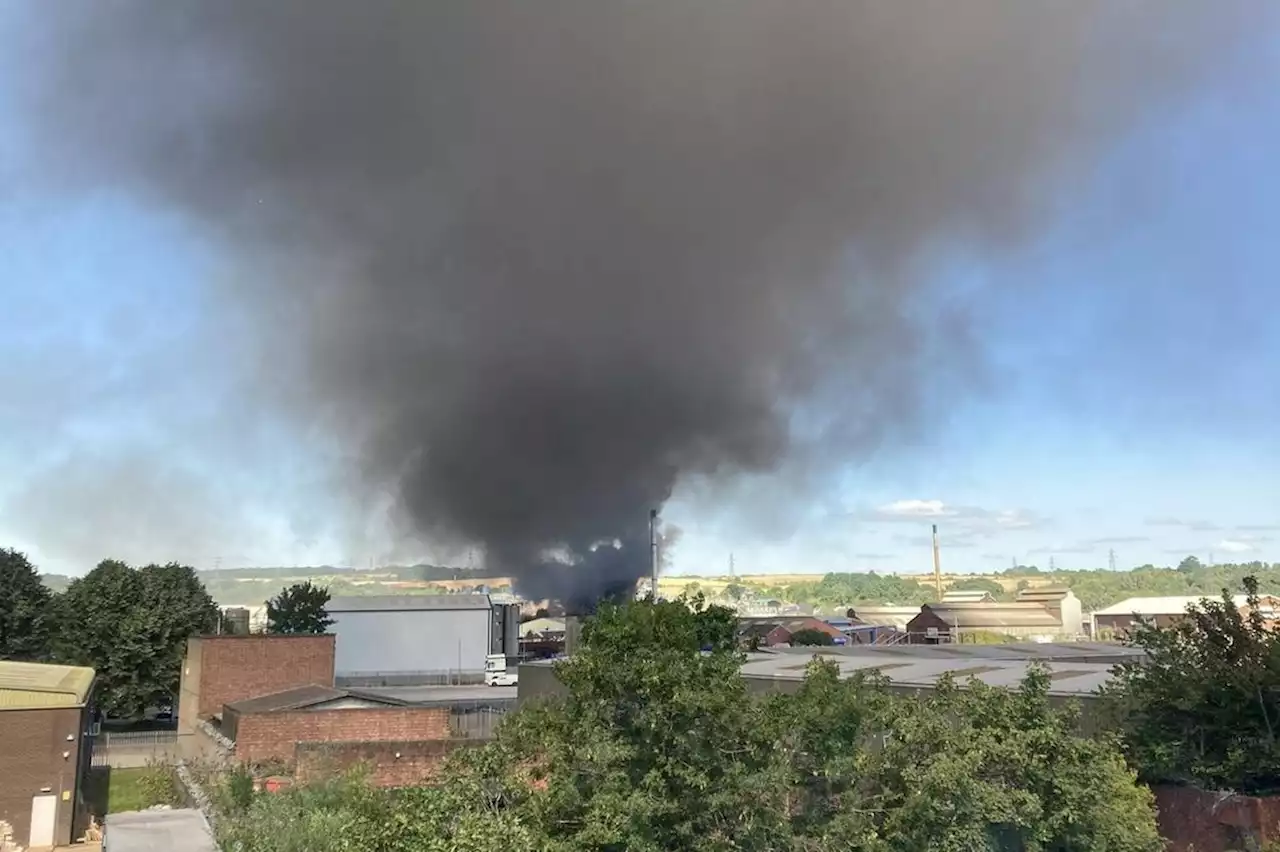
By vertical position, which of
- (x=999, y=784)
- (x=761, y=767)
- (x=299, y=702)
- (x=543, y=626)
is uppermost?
(x=761, y=767)

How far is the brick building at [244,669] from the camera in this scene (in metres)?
40.5

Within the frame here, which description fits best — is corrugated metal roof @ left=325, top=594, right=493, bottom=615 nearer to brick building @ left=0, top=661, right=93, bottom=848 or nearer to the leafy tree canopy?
brick building @ left=0, top=661, right=93, bottom=848

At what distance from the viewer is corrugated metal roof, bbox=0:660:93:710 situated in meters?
26.5

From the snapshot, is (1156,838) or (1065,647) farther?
(1065,647)

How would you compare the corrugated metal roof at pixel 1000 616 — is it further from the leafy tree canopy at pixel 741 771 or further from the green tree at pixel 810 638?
the leafy tree canopy at pixel 741 771

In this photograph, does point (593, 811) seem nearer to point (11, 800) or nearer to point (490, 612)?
point (11, 800)

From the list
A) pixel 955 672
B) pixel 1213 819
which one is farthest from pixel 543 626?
pixel 1213 819

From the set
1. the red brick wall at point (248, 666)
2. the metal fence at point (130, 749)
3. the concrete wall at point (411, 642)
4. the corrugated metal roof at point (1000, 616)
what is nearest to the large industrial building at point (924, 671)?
the red brick wall at point (248, 666)

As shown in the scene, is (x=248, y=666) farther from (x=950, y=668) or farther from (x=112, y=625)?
(x=950, y=668)

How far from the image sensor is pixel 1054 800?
46.7 ft

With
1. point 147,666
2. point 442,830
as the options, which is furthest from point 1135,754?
point 147,666

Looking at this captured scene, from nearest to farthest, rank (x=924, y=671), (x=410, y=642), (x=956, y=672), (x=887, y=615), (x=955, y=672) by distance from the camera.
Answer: (x=955, y=672) < (x=956, y=672) < (x=924, y=671) < (x=410, y=642) < (x=887, y=615)

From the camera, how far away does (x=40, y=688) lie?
27406mm

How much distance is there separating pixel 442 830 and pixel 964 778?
7715 millimetres
